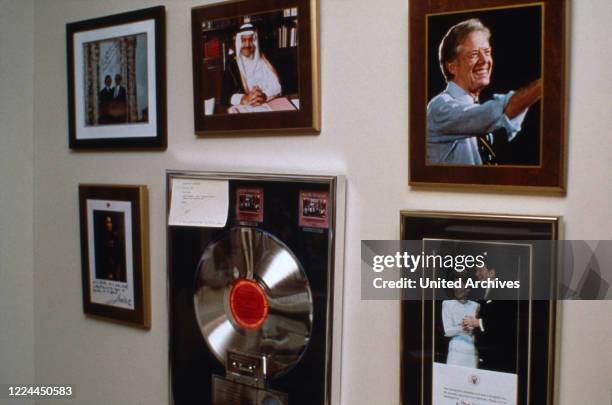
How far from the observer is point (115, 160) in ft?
4.64

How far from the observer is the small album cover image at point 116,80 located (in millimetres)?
1332

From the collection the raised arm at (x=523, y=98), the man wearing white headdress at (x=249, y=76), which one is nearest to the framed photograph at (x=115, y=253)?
the man wearing white headdress at (x=249, y=76)

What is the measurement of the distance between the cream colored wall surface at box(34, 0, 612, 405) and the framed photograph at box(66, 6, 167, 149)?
33 mm

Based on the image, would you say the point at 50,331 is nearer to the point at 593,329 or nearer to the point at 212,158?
the point at 212,158

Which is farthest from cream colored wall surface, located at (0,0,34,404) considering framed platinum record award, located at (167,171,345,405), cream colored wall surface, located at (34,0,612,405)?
framed platinum record award, located at (167,171,345,405)

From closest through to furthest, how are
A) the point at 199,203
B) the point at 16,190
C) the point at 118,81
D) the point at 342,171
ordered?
the point at 342,171
the point at 199,203
the point at 118,81
the point at 16,190

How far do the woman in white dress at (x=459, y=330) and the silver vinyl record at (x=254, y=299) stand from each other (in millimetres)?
285

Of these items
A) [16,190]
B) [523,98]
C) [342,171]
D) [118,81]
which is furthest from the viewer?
[16,190]

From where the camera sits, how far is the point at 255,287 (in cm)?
117

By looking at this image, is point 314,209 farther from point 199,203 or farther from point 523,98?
point 523,98

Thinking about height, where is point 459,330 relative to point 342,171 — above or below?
below

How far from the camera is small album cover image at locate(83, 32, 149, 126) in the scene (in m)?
1.33

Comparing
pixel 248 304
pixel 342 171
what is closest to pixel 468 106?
pixel 342 171

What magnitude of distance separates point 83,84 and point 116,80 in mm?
129
